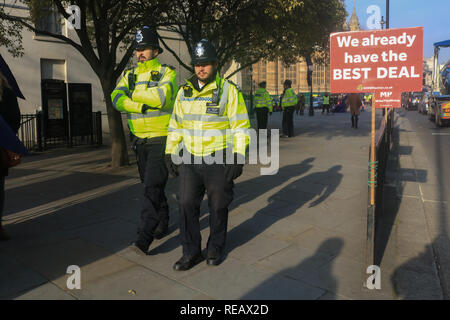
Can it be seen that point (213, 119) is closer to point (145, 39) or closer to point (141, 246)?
point (145, 39)

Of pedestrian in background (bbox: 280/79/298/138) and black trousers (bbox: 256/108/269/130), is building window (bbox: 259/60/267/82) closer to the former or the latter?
pedestrian in background (bbox: 280/79/298/138)

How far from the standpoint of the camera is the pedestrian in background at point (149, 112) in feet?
13.5

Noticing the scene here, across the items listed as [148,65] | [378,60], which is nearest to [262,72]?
[148,65]

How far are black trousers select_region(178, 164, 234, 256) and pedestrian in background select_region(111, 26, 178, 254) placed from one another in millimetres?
457

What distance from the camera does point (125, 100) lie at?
4.20 m

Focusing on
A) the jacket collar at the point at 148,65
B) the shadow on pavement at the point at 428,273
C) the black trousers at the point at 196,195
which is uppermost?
the jacket collar at the point at 148,65

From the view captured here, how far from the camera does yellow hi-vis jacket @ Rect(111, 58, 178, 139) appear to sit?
408cm

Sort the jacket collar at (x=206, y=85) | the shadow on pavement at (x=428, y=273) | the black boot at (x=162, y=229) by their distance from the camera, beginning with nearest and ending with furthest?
1. the shadow on pavement at (x=428, y=273)
2. the jacket collar at (x=206, y=85)
3. the black boot at (x=162, y=229)

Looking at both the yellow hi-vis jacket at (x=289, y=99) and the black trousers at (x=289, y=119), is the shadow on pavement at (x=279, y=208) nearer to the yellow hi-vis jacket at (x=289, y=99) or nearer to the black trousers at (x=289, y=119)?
the yellow hi-vis jacket at (x=289, y=99)

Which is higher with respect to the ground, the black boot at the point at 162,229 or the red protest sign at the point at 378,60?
the red protest sign at the point at 378,60

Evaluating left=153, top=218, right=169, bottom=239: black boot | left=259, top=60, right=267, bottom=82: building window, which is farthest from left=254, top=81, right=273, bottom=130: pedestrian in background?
left=259, top=60, right=267, bottom=82: building window

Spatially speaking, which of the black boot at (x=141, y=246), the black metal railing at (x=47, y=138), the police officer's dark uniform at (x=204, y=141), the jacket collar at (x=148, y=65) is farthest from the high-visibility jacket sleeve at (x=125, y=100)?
the black metal railing at (x=47, y=138)

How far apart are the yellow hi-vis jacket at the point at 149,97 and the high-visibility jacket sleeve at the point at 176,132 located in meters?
0.27

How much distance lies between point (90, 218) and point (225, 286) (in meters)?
2.69
